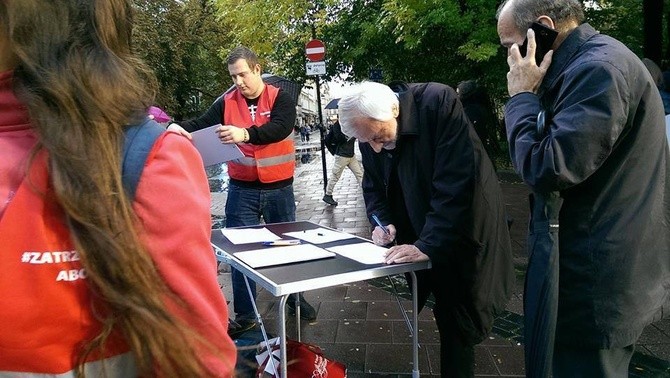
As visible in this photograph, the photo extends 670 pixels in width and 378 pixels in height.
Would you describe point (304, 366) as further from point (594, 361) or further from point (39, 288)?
point (39, 288)

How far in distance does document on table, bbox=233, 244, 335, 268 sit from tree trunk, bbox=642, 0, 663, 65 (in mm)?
10613

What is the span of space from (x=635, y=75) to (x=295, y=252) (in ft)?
5.30

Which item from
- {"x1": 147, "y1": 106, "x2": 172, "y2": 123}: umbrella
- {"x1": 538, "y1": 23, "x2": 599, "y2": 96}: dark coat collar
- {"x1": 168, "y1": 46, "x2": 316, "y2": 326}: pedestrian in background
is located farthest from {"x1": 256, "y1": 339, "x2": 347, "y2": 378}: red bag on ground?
{"x1": 538, "y1": 23, "x2": 599, "y2": 96}: dark coat collar

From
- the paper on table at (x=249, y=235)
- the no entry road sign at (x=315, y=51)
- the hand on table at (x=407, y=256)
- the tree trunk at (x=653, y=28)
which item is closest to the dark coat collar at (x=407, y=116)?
the hand on table at (x=407, y=256)

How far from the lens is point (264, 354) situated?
8.61 ft

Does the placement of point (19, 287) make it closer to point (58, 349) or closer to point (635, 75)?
point (58, 349)

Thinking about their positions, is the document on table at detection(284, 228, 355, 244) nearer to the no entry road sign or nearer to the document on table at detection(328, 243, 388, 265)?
the document on table at detection(328, 243, 388, 265)

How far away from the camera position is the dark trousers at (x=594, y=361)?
5.74 ft

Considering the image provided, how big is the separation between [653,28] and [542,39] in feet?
35.7

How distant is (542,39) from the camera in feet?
6.01

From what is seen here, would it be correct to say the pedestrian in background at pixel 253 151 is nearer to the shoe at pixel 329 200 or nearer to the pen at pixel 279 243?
the pen at pixel 279 243

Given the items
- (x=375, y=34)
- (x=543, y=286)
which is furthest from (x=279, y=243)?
(x=375, y=34)

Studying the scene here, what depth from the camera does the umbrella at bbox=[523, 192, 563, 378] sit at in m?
1.70

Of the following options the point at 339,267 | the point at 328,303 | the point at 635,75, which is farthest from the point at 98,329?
the point at 328,303
